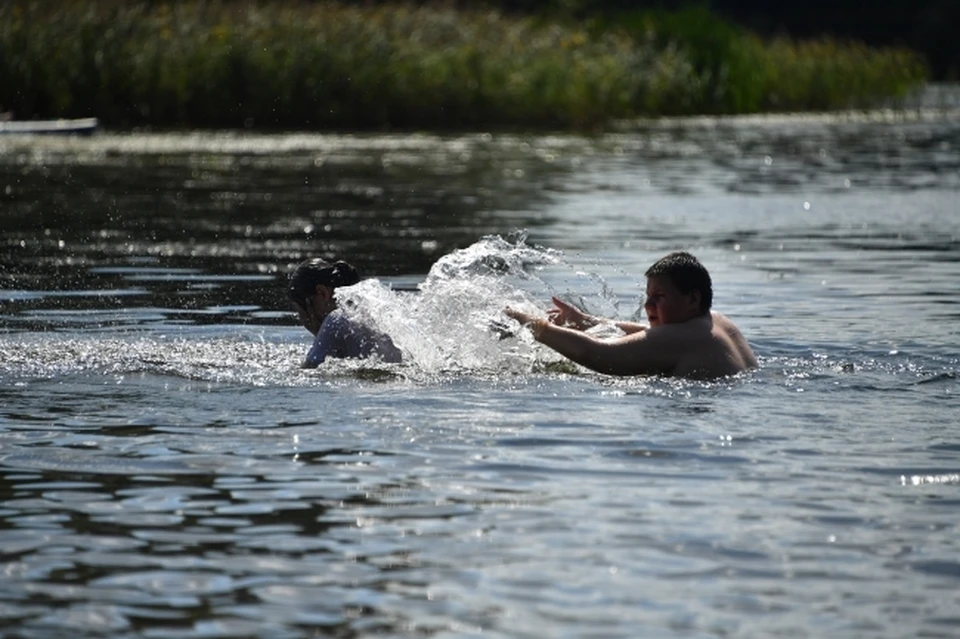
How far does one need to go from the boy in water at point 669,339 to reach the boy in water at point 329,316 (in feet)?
2.53

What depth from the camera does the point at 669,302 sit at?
10117 millimetres

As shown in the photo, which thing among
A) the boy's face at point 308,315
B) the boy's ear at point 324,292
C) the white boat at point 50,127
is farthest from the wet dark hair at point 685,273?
the white boat at point 50,127

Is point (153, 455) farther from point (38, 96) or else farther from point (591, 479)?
point (38, 96)

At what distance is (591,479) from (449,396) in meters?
2.00

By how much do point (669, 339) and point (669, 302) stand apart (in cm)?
21

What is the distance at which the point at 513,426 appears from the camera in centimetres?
862

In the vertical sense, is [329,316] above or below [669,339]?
above

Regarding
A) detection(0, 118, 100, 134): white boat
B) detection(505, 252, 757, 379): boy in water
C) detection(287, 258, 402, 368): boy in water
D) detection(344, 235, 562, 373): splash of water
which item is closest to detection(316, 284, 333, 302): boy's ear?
detection(287, 258, 402, 368): boy in water

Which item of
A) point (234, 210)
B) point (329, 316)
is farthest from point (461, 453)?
point (234, 210)

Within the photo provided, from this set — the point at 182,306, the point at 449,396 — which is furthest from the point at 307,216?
the point at 449,396

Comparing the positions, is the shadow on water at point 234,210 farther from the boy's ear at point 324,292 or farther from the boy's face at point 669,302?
the boy's face at point 669,302

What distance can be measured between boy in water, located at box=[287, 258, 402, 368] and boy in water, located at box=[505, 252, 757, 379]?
770mm

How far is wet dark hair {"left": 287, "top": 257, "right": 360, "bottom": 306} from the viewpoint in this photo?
10.1 metres

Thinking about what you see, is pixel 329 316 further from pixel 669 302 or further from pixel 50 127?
pixel 50 127
